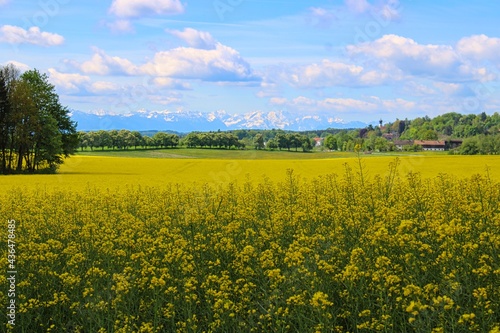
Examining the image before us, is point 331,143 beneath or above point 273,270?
above

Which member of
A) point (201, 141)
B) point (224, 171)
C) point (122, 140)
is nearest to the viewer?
point (224, 171)

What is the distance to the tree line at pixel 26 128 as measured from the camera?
186 feet

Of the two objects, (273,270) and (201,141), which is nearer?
(273,270)

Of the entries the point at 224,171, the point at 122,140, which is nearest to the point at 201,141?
the point at 122,140

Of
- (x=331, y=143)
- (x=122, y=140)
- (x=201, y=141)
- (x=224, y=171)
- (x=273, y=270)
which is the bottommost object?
(x=224, y=171)

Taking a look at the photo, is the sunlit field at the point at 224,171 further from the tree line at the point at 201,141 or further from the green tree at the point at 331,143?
the green tree at the point at 331,143

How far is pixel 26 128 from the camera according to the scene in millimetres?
56844

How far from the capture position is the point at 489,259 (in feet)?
22.7

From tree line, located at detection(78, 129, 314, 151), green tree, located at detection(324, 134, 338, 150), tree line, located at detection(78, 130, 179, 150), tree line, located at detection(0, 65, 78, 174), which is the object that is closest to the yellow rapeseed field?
tree line, located at detection(0, 65, 78, 174)

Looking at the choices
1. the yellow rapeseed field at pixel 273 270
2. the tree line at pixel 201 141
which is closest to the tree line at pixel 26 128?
the yellow rapeseed field at pixel 273 270

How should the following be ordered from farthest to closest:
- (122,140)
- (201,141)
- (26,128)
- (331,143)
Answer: (331,143) → (201,141) → (122,140) → (26,128)

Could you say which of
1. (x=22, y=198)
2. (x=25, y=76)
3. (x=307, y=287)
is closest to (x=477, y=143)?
(x=25, y=76)

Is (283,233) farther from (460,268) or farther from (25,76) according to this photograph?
(25,76)

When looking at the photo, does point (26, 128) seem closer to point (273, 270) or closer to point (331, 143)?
point (273, 270)
